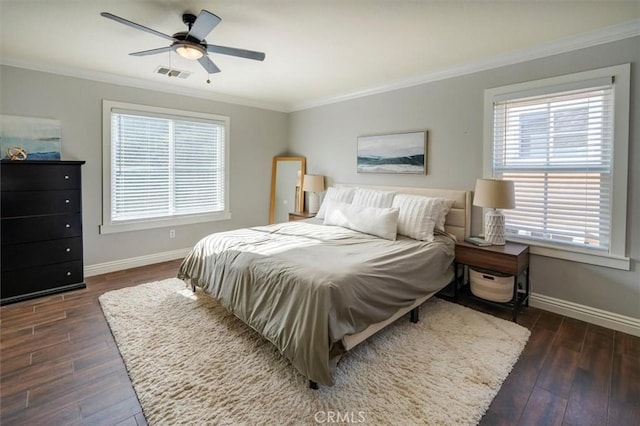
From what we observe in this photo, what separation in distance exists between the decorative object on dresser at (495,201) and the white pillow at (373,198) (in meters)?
0.94

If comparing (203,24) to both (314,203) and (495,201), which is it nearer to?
(495,201)

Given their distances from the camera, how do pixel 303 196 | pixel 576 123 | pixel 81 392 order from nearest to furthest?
pixel 81 392 → pixel 576 123 → pixel 303 196

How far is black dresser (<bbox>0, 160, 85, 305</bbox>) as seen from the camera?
3047 millimetres

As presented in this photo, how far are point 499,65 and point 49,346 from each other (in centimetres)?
469

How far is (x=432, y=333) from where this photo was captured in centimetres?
256

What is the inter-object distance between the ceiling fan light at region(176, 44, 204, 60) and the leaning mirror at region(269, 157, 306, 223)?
9.58ft

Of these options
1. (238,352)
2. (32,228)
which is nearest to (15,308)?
(32,228)

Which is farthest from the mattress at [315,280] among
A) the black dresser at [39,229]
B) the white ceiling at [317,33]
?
the white ceiling at [317,33]

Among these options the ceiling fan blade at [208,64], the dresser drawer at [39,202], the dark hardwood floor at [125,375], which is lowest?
the dark hardwood floor at [125,375]

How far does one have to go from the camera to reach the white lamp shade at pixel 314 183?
195 inches

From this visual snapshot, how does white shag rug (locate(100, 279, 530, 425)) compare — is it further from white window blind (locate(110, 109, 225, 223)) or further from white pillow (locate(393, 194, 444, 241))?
white window blind (locate(110, 109, 225, 223))

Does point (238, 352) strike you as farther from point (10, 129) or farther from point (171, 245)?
point (10, 129)

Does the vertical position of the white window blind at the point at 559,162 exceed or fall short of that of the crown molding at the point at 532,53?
it falls short

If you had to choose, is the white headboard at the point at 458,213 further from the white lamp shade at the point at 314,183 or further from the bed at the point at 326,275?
the white lamp shade at the point at 314,183
